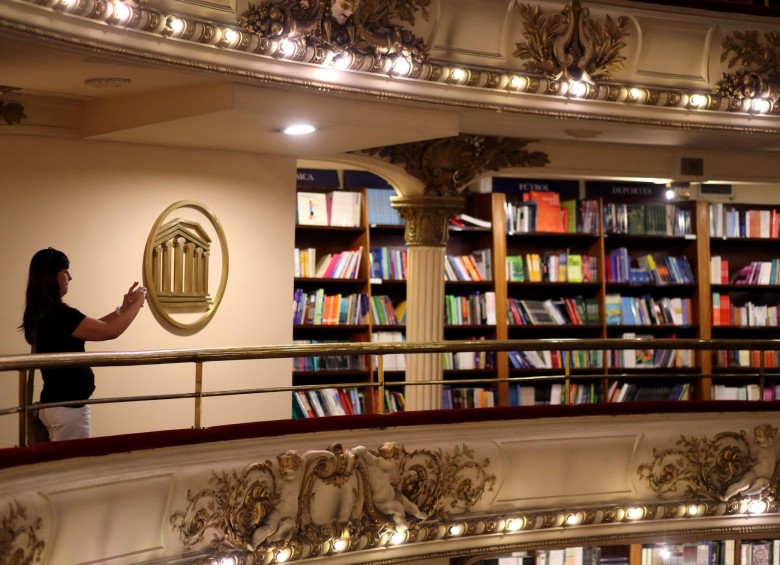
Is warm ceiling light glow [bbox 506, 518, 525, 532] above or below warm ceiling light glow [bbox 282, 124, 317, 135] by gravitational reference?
below

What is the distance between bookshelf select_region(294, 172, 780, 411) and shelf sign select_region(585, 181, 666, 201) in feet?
0.04

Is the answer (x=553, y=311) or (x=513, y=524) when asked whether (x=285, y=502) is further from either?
(x=553, y=311)

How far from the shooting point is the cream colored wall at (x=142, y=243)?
5.82 metres

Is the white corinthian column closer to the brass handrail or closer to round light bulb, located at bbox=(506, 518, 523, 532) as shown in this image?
round light bulb, located at bbox=(506, 518, 523, 532)

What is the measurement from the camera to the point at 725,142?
25.7 ft

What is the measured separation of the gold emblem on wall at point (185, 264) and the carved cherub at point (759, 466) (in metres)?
3.17

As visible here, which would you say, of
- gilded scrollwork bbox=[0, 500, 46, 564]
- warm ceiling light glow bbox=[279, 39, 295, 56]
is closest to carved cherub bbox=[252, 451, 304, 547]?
gilded scrollwork bbox=[0, 500, 46, 564]

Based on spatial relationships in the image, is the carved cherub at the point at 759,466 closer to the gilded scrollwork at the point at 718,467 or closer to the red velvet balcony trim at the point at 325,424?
the gilded scrollwork at the point at 718,467

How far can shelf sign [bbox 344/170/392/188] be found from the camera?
8031 millimetres

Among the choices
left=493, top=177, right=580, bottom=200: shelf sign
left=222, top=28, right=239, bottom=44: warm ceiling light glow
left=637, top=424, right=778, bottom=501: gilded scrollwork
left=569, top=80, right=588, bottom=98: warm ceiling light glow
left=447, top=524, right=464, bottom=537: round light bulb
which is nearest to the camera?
left=222, top=28, right=239, bottom=44: warm ceiling light glow

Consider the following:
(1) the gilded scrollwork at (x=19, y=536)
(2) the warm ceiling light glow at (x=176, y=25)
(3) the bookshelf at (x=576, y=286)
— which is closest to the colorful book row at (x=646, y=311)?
(3) the bookshelf at (x=576, y=286)

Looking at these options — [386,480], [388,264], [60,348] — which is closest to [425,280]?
[388,264]

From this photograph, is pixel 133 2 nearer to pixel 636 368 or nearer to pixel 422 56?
pixel 422 56

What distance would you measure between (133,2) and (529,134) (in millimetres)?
3410
